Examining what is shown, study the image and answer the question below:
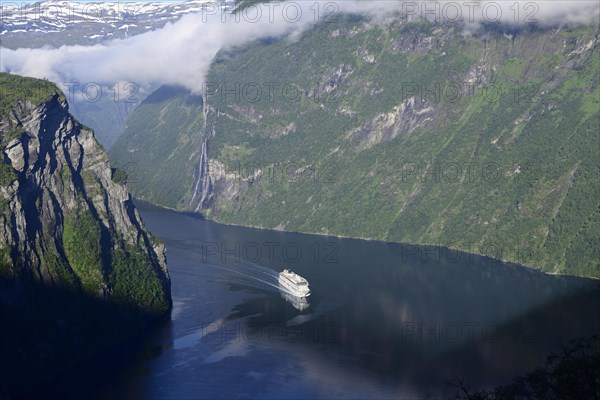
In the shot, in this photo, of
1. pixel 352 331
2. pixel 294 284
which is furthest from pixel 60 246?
pixel 352 331

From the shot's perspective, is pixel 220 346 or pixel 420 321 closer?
pixel 220 346

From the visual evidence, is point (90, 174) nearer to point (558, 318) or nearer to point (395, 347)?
point (395, 347)

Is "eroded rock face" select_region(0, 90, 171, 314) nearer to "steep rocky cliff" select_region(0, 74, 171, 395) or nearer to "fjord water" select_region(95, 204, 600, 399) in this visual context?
"steep rocky cliff" select_region(0, 74, 171, 395)

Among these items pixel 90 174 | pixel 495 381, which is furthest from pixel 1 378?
pixel 495 381

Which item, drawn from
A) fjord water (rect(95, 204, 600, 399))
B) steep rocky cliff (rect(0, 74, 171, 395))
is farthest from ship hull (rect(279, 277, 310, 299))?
steep rocky cliff (rect(0, 74, 171, 395))

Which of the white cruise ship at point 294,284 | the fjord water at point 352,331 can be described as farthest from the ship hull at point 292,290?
the fjord water at point 352,331

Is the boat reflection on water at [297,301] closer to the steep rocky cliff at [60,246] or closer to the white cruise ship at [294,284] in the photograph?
the white cruise ship at [294,284]

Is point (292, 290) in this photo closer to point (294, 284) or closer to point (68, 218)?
point (294, 284)
